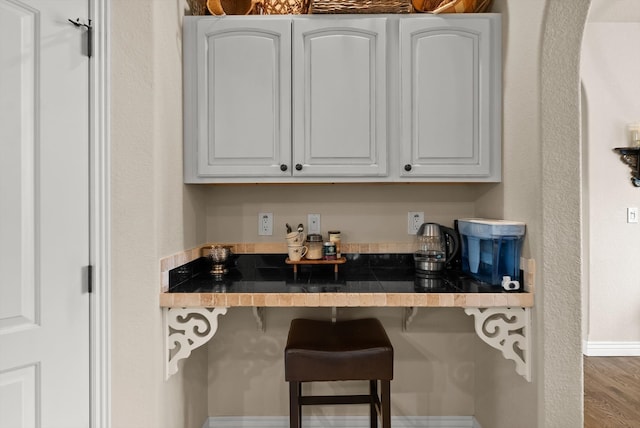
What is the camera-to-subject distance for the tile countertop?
1.53m

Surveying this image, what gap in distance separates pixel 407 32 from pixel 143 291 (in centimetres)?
156

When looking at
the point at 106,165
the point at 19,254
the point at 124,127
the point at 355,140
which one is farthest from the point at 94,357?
the point at 355,140

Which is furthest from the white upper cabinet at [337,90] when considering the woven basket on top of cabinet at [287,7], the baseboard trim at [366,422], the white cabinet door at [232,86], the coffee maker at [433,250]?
the baseboard trim at [366,422]

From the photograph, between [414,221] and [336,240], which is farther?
[414,221]

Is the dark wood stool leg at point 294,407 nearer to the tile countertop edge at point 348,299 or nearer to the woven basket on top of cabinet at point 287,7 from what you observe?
the tile countertop edge at point 348,299

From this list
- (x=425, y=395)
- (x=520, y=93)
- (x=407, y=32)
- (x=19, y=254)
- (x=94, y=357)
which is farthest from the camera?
(x=425, y=395)

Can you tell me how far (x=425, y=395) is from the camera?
2.15 metres

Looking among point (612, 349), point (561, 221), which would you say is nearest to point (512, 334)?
point (561, 221)

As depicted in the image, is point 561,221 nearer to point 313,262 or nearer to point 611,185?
point 313,262

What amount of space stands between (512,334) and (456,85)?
1.09 m

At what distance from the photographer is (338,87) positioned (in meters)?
1.80

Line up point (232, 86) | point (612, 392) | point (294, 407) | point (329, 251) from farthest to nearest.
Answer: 1. point (612, 392)
2. point (329, 251)
3. point (232, 86)
4. point (294, 407)

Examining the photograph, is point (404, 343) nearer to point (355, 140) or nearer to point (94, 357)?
point (355, 140)

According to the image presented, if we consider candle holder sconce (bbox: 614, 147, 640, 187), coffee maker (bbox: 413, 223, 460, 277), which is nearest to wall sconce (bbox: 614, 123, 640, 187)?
candle holder sconce (bbox: 614, 147, 640, 187)
